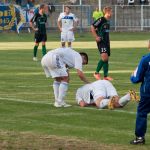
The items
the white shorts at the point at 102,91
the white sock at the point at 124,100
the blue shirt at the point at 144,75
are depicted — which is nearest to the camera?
the blue shirt at the point at 144,75

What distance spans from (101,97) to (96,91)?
16cm

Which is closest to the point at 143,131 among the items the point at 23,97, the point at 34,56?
the point at 23,97

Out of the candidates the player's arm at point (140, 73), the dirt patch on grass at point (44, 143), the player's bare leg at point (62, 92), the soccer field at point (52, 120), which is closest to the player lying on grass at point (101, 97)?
the soccer field at point (52, 120)

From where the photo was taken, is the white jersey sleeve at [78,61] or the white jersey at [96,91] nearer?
the white jersey sleeve at [78,61]

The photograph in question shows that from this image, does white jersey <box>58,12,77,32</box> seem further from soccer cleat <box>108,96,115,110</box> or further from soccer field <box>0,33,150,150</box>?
soccer cleat <box>108,96,115,110</box>

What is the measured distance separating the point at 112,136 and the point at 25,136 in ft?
4.50

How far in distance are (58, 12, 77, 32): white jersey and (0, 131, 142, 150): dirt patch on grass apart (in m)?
21.6

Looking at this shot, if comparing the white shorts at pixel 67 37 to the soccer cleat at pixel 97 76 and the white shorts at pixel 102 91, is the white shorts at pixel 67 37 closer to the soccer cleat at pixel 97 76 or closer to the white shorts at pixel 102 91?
the soccer cleat at pixel 97 76

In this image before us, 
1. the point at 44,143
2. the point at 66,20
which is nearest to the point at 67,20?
the point at 66,20

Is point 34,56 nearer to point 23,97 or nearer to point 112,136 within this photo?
point 23,97

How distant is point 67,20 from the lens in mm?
34062

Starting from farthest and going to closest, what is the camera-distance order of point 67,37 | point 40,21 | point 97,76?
1. point 67,37
2. point 40,21
3. point 97,76

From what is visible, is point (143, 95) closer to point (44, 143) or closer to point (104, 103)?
point (44, 143)

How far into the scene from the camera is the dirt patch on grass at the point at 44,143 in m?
11.5
